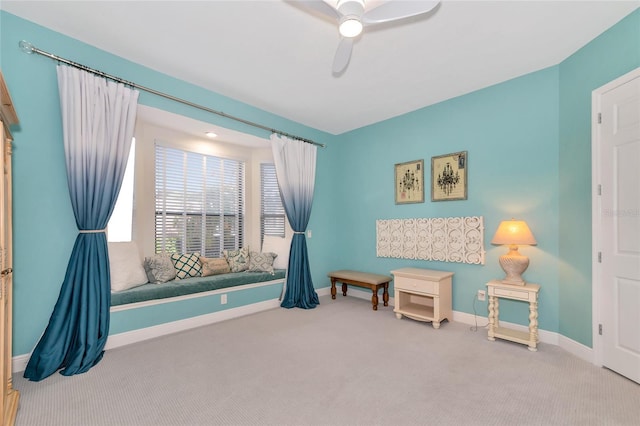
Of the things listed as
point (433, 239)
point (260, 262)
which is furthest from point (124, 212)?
point (433, 239)

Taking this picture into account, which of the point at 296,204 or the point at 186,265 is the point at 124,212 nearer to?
the point at 186,265

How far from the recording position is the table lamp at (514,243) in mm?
2832

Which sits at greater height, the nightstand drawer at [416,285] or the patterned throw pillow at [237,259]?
the patterned throw pillow at [237,259]

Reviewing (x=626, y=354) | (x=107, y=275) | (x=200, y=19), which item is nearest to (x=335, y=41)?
(x=200, y=19)

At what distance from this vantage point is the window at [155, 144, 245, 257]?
3992 mm

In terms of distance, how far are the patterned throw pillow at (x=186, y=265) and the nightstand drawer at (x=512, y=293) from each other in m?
3.55

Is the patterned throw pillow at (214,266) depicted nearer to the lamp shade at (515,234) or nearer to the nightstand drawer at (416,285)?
the nightstand drawer at (416,285)

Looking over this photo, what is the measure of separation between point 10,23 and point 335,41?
2.64 meters

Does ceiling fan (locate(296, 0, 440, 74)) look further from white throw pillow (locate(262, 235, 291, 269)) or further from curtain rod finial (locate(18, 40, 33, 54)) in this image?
white throw pillow (locate(262, 235, 291, 269))

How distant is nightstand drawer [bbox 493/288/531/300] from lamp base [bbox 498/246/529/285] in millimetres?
102

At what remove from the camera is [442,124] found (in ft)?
12.6

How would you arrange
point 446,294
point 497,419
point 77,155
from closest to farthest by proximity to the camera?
point 497,419 → point 77,155 → point 446,294

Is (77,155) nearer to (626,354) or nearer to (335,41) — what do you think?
(335,41)

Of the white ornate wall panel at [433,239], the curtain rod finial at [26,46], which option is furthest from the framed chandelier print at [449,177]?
the curtain rod finial at [26,46]
